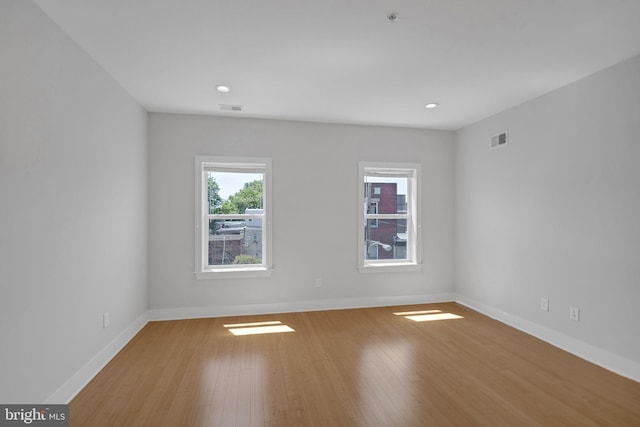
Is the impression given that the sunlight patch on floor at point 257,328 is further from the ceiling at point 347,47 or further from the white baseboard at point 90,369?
the ceiling at point 347,47

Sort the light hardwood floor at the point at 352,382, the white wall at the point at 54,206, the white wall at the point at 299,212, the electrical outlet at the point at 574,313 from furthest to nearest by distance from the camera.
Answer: the white wall at the point at 299,212
the electrical outlet at the point at 574,313
the light hardwood floor at the point at 352,382
the white wall at the point at 54,206

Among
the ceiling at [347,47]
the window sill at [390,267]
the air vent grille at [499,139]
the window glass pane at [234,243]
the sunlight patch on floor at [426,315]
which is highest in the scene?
the ceiling at [347,47]

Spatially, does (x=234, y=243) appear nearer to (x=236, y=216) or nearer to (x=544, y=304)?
(x=236, y=216)

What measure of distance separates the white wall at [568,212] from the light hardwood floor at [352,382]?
0.43 m

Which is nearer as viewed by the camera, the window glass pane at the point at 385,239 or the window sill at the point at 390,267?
the window sill at the point at 390,267

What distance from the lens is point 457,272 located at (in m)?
4.76

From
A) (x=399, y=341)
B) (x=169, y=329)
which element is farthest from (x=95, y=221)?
(x=399, y=341)

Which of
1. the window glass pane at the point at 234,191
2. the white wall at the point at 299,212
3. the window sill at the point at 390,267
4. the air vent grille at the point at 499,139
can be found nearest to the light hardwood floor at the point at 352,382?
the white wall at the point at 299,212

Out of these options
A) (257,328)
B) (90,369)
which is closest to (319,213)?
(257,328)

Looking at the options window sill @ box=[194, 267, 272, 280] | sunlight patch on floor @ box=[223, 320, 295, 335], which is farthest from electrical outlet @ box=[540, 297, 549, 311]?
window sill @ box=[194, 267, 272, 280]

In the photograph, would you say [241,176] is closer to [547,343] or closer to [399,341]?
[399,341]

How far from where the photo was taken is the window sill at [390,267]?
4.48 m

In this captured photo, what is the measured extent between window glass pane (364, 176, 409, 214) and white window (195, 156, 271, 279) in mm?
1501

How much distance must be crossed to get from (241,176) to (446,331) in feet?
10.6
